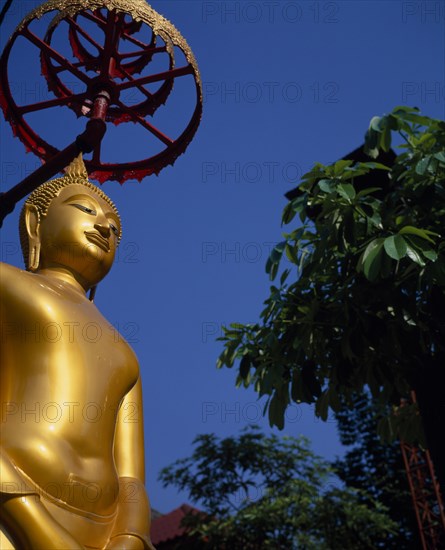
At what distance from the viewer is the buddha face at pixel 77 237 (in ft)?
9.36

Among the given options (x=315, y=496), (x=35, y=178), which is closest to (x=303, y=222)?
(x=35, y=178)

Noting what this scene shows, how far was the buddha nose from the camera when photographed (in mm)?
2891

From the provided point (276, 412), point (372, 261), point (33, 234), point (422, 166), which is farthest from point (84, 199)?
point (276, 412)

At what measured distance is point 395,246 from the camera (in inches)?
154

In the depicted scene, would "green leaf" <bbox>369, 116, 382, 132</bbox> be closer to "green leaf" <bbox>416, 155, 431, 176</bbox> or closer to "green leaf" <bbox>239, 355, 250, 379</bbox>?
"green leaf" <bbox>416, 155, 431, 176</bbox>

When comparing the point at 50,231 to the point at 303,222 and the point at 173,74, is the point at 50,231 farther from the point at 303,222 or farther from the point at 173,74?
the point at 303,222

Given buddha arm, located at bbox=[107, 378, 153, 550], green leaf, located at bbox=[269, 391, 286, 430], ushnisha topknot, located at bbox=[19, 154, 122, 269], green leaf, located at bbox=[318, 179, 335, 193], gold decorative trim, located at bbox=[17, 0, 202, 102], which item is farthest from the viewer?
green leaf, located at bbox=[269, 391, 286, 430]

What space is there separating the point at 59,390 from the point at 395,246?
2.26 m

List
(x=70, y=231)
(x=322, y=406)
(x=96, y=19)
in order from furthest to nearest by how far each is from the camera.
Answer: (x=322, y=406)
(x=96, y=19)
(x=70, y=231)

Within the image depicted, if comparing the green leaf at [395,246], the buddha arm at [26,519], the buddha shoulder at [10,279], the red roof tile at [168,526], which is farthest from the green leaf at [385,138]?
the red roof tile at [168,526]

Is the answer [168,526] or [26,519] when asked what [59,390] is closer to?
[26,519]

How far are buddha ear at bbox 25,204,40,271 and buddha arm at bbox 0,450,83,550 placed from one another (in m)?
1.06

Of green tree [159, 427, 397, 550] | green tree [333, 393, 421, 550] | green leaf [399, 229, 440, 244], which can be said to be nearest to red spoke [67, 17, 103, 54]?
green leaf [399, 229, 440, 244]

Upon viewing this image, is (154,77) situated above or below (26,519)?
above
